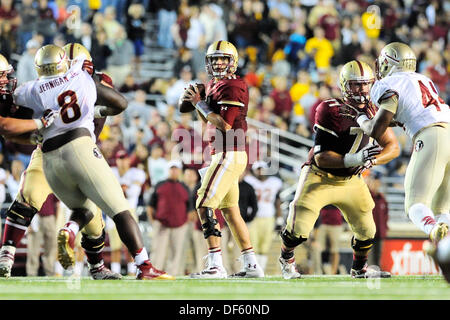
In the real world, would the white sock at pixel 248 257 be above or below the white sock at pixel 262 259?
below

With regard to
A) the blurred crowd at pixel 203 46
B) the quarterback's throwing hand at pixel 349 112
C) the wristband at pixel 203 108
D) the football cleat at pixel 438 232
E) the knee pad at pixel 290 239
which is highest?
the blurred crowd at pixel 203 46

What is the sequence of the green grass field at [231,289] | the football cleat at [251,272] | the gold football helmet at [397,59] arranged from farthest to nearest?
the football cleat at [251,272]
the gold football helmet at [397,59]
the green grass field at [231,289]

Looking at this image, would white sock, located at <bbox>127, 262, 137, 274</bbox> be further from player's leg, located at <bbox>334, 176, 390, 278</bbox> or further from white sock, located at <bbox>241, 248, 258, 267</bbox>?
player's leg, located at <bbox>334, 176, 390, 278</bbox>

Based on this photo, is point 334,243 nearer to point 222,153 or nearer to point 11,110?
point 222,153

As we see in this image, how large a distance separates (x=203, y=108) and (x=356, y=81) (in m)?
1.47

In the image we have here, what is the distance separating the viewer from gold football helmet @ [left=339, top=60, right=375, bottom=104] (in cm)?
846

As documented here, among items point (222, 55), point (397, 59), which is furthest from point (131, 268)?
point (397, 59)

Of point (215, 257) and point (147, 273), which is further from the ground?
point (215, 257)

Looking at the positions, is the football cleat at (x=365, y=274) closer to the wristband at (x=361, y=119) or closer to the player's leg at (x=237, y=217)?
the player's leg at (x=237, y=217)

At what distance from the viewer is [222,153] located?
894 cm

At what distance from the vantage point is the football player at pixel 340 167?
A: 27.5 feet

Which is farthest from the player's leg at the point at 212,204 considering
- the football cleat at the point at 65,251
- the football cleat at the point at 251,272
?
the football cleat at the point at 65,251

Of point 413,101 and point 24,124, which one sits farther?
point 413,101
